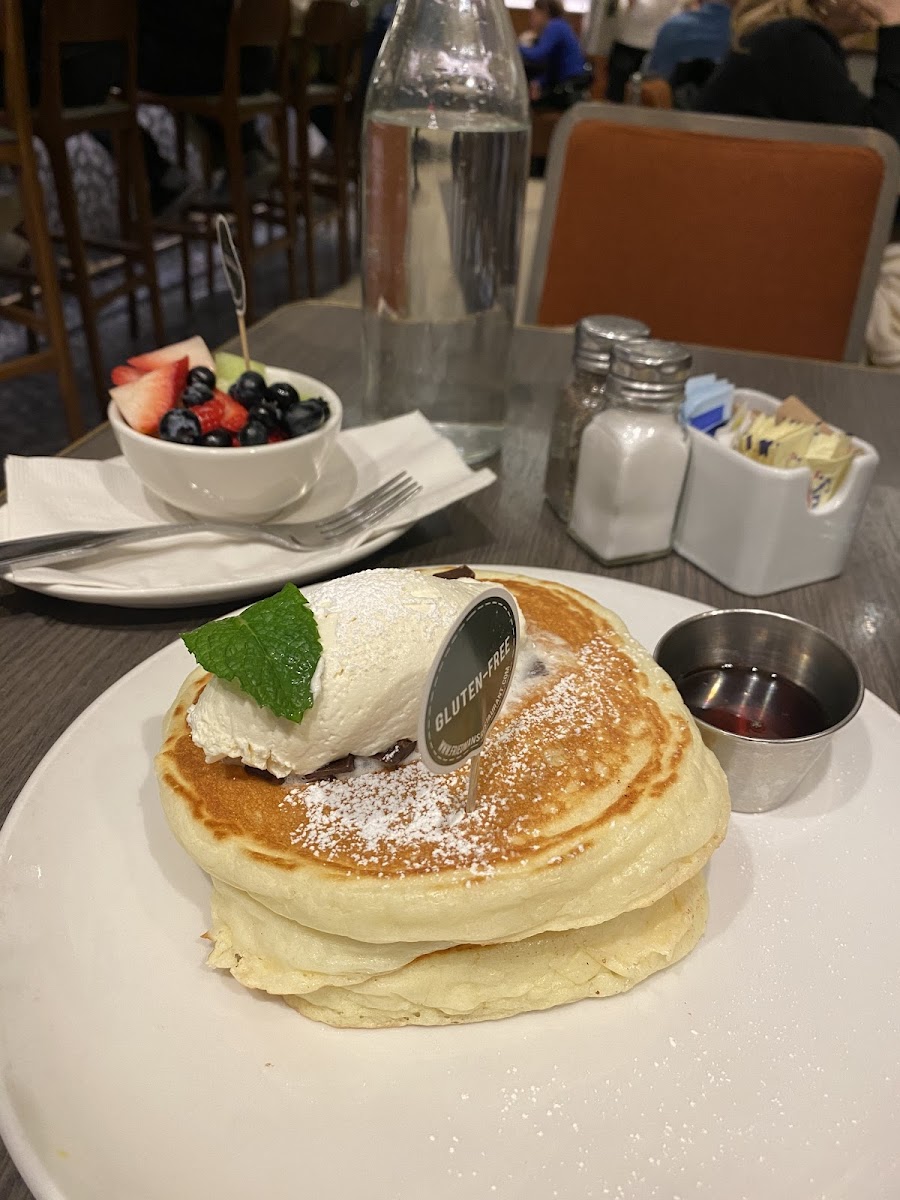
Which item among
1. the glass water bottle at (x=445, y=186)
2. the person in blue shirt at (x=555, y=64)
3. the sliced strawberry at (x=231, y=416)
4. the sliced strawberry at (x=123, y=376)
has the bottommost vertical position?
the sliced strawberry at (x=231, y=416)

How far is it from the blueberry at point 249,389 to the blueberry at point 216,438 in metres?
0.08

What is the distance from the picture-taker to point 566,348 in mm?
2043

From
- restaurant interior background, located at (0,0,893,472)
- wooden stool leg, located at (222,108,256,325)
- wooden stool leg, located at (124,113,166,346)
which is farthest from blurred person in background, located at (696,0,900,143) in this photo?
wooden stool leg, located at (222,108,256,325)

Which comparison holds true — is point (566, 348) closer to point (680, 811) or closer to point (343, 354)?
point (343, 354)

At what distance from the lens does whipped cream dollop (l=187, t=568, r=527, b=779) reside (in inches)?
29.5

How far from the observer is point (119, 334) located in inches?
200

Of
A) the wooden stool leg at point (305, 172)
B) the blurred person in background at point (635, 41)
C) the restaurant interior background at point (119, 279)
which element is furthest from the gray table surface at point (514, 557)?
the blurred person in background at point (635, 41)

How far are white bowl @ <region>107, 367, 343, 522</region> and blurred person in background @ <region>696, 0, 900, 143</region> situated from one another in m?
2.44

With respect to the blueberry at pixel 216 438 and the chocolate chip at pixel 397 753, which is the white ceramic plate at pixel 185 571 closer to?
the blueberry at pixel 216 438

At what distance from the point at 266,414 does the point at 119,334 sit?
4.39 meters

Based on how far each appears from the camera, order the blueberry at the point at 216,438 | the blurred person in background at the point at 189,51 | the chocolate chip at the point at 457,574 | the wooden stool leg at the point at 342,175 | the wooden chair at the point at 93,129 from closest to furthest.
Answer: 1. the chocolate chip at the point at 457,574
2. the blueberry at the point at 216,438
3. the wooden chair at the point at 93,129
4. the blurred person in background at the point at 189,51
5. the wooden stool leg at the point at 342,175

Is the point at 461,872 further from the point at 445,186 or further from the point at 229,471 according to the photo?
the point at 445,186

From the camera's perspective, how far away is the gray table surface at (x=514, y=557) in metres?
1.02

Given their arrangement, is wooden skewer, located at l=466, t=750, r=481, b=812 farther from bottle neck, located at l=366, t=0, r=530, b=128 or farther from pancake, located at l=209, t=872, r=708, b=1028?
bottle neck, located at l=366, t=0, r=530, b=128
